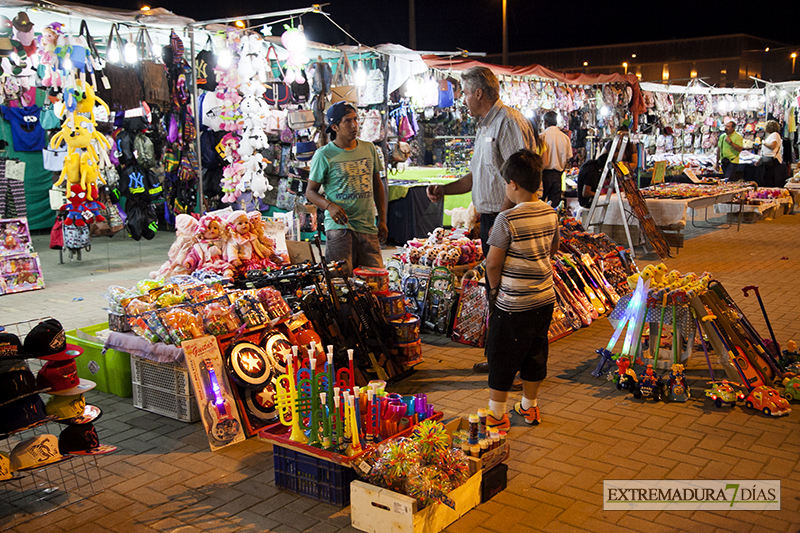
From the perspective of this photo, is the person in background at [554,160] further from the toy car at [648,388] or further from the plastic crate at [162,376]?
the plastic crate at [162,376]

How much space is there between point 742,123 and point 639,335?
19.7m

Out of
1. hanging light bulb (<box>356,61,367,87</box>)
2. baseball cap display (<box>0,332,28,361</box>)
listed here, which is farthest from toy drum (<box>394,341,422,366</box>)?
hanging light bulb (<box>356,61,367,87</box>)

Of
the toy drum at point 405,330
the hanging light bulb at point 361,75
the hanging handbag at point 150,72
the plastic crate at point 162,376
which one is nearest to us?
the plastic crate at point 162,376

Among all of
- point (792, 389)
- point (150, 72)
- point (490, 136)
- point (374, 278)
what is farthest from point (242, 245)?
point (792, 389)

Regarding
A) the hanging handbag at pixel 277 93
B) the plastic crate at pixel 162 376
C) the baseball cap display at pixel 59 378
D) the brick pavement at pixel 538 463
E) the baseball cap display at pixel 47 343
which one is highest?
the hanging handbag at pixel 277 93

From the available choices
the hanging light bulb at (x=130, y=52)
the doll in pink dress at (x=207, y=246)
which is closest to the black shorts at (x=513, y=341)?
the doll in pink dress at (x=207, y=246)

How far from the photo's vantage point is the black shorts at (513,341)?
3.96 metres

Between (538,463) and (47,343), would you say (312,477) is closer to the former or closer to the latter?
(538,463)

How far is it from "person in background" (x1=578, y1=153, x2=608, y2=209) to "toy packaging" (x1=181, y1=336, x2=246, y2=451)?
735 cm

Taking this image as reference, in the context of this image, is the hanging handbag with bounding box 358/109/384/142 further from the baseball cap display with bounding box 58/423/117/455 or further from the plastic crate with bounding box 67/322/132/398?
the baseball cap display with bounding box 58/423/117/455

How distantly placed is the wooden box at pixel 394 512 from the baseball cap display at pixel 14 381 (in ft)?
5.29

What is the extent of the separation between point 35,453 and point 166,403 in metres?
1.32

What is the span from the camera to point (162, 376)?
4555 mm

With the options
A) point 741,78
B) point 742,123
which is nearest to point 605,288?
point 742,123
